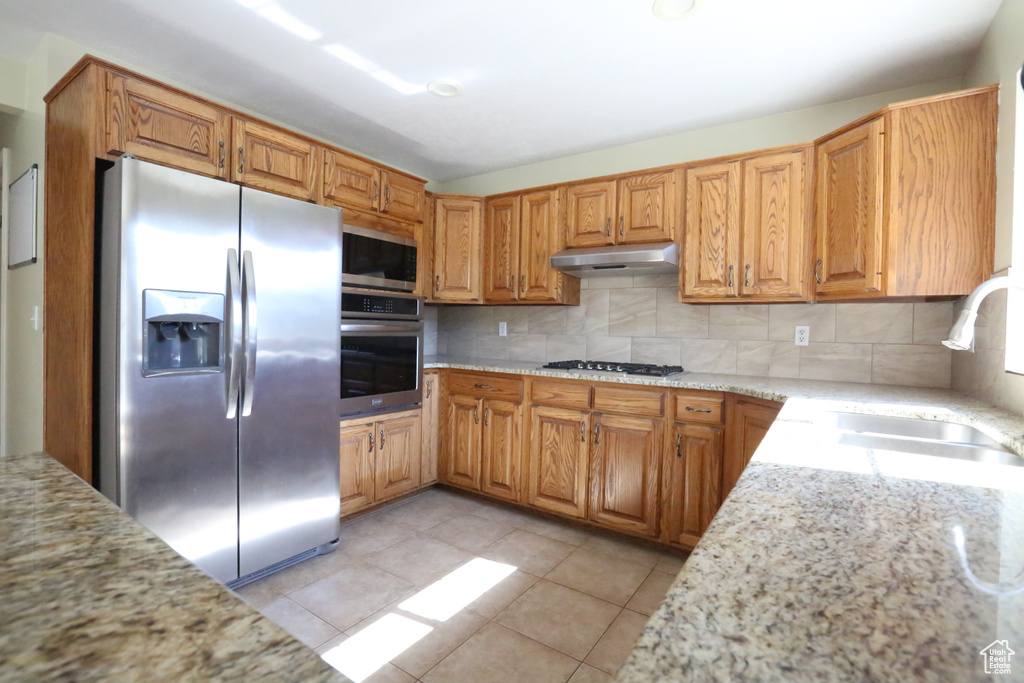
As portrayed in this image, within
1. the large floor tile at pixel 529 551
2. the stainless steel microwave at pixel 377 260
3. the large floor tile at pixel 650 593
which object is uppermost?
the stainless steel microwave at pixel 377 260

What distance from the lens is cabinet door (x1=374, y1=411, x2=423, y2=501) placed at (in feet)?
9.65

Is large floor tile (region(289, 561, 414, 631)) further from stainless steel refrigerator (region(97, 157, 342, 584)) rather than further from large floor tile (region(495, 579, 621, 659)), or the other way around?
large floor tile (region(495, 579, 621, 659))

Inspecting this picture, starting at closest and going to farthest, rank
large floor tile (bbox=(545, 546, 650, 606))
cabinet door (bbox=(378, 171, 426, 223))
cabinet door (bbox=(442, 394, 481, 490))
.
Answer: large floor tile (bbox=(545, 546, 650, 606)), cabinet door (bbox=(378, 171, 426, 223)), cabinet door (bbox=(442, 394, 481, 490))

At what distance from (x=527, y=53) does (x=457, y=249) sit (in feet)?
5.06

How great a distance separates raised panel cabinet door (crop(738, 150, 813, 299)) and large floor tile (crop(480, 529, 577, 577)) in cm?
171

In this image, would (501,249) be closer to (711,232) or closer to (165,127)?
(711,232)

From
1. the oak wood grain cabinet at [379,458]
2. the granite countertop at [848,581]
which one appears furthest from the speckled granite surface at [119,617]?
the oak wood grain cabinet at [379,458]

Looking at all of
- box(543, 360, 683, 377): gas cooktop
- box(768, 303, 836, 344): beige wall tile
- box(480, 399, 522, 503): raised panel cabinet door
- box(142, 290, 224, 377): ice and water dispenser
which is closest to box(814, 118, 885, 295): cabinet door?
box(768, 303, 836, 344): beige wall tile

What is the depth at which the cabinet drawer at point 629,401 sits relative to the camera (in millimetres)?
2609

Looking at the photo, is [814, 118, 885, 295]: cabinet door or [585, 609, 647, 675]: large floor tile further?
[814, 118, 885, 295]: cabinet door

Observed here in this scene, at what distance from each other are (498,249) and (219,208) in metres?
1.87

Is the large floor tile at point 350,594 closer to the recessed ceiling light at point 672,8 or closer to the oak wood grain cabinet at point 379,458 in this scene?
the oak wood grain cabinet at point 379,458

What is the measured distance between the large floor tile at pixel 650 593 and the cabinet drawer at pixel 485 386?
4.07 ft

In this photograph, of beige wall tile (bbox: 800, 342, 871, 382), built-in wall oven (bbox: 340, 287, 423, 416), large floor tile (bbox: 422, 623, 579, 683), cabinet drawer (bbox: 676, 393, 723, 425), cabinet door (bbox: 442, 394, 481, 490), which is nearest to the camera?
large floor tile (bbox: 422, 623, 579, 683)
